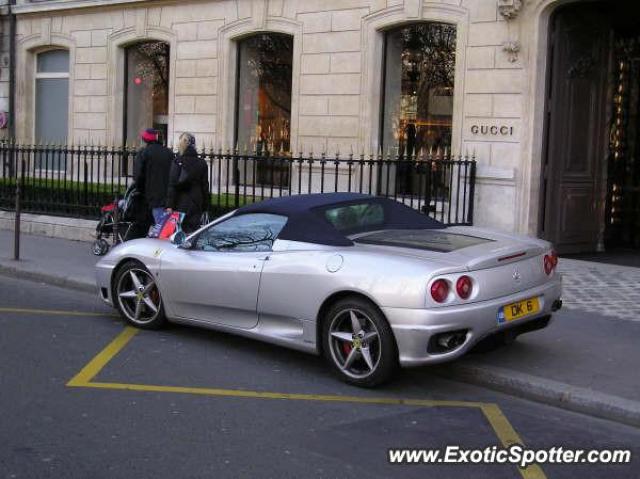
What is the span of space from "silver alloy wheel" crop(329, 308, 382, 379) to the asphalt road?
0.16m

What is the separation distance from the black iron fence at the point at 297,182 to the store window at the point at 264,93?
2.59 ft

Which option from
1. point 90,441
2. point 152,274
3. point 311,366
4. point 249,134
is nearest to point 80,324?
point 152,274

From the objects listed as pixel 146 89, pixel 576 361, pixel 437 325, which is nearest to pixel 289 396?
pixel 437 325

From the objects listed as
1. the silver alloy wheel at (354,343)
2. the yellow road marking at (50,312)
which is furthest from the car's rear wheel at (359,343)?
the yellow road marking at (50,312)

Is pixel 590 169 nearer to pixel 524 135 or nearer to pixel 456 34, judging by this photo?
pixel 524 135

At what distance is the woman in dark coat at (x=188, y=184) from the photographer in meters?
12.0

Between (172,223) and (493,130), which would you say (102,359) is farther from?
(493,130)

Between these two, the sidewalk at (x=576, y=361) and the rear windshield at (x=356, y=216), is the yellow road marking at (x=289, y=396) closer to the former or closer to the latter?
the sidewalk at (x=576, y=361)

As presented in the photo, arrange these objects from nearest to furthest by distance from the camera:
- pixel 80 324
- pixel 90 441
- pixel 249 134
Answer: pixel 90 441 → pixel 80 324 → pixel 249 134

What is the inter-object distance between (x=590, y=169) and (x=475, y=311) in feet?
27.2

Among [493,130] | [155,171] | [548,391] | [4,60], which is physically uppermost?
[4,60]

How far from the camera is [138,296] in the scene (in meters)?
8.79

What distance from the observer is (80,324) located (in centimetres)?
912

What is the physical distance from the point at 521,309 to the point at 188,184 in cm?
611
